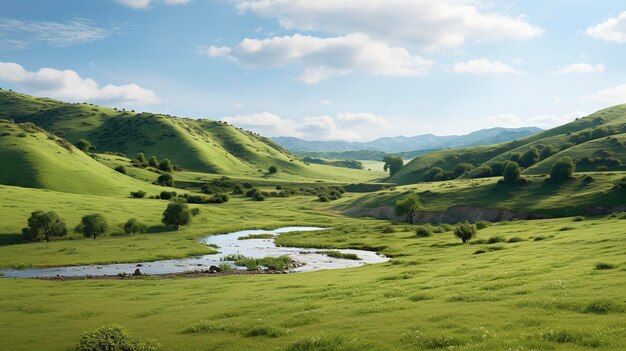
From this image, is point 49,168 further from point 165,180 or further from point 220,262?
point 220,262

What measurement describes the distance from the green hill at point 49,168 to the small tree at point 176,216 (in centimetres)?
4461

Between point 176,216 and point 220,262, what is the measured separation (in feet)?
115

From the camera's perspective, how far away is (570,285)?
2555 centimetres

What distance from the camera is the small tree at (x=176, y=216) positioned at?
9750 centimetres

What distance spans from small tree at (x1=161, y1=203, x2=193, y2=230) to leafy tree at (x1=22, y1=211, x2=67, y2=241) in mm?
22719

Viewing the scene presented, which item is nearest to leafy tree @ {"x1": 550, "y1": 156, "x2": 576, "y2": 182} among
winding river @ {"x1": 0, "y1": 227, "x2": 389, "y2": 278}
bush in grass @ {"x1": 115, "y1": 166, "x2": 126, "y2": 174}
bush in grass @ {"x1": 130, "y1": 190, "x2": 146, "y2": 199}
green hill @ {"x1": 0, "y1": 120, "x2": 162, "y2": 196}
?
winding river @ {"x1": 0, "y1": 227, "x2": 389, "y2": 278}

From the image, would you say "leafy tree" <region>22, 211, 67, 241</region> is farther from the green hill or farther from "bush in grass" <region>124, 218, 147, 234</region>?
the green hill

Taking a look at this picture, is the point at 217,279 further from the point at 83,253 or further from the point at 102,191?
the point at 102,191

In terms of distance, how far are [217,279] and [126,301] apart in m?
14.5

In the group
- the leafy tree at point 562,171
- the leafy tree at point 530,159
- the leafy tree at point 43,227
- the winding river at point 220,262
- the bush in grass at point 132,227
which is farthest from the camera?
the leafy tree at point 530,159

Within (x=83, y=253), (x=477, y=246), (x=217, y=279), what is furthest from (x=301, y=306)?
(x=83, y=253)

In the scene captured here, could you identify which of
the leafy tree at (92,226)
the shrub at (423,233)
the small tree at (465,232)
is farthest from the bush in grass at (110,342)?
the shrub at (423,233)

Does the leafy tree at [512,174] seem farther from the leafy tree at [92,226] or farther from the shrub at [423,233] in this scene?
the leafy tree at [92,226]

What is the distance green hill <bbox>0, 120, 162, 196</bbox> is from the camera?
124688mm
